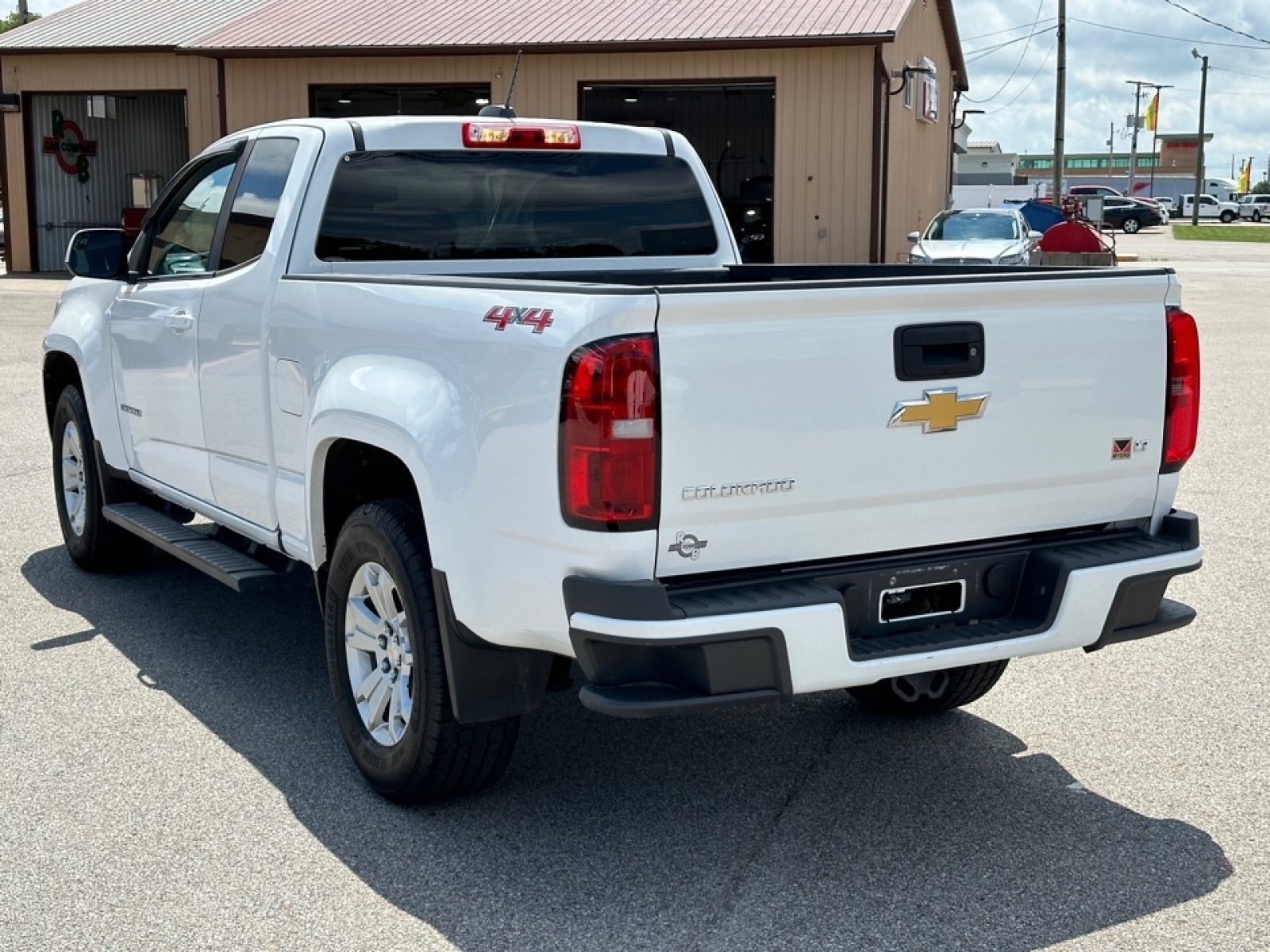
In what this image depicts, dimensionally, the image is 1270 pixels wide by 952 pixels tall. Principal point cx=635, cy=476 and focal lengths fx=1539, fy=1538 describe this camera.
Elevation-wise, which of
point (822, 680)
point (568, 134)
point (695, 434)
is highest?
point (568, 134)

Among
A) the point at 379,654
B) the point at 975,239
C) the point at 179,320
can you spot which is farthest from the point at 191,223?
the point at 975,239

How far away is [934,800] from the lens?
459 centimetres

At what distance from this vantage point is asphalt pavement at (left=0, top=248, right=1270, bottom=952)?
377 centimetres

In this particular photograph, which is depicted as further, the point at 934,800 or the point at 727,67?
the point at 727,67

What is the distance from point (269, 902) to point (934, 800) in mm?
1949

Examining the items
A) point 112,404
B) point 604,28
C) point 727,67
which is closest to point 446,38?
point 604,28

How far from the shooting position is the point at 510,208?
568 centimetres

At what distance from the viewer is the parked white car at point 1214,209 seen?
87.2 meters

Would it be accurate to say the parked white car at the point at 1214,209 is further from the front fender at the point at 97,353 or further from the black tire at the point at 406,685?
the black tire at the point at 406,685

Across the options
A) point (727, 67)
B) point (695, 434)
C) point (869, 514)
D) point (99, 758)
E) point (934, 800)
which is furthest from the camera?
point (727, 67)

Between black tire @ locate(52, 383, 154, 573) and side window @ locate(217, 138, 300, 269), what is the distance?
1720 millimetres

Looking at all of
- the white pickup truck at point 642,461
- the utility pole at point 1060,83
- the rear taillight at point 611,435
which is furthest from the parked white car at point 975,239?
the rear taillight at point 611,435

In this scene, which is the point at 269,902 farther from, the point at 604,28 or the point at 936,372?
the point at 604,28

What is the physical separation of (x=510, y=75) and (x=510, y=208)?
1962 cm
